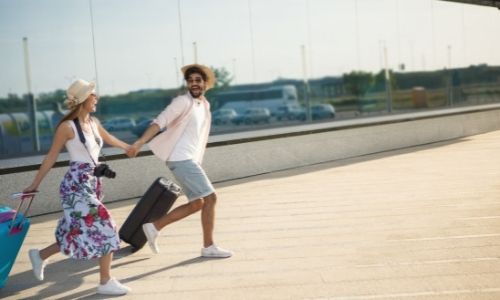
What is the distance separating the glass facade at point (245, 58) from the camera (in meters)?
10.0

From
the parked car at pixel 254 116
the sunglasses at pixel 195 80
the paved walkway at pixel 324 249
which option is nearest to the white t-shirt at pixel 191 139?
the sunglasses at pixel 195 80

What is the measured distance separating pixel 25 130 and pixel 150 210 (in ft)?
13.2

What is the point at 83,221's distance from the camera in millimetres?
5078

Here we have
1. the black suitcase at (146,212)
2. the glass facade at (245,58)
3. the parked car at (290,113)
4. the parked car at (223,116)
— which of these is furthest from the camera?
the parked car at (290,113)

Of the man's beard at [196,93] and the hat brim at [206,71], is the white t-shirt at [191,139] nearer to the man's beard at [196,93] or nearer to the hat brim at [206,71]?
the man's beard at [196,93]

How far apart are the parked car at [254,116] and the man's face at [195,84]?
685 cm

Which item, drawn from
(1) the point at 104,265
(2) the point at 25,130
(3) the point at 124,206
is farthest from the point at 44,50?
(1) the point at 104,265

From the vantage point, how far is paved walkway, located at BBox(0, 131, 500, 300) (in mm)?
5062

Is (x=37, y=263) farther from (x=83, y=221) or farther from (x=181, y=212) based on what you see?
(x=181, y=212)

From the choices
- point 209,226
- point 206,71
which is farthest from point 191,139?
point 209,226

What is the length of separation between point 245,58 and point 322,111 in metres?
2.70

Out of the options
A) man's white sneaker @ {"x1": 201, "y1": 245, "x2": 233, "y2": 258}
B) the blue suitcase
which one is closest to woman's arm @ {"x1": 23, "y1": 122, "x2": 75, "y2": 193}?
the blue suitcase

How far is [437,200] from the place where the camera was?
8.79m

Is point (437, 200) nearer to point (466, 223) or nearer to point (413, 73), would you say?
point (466, 223)
